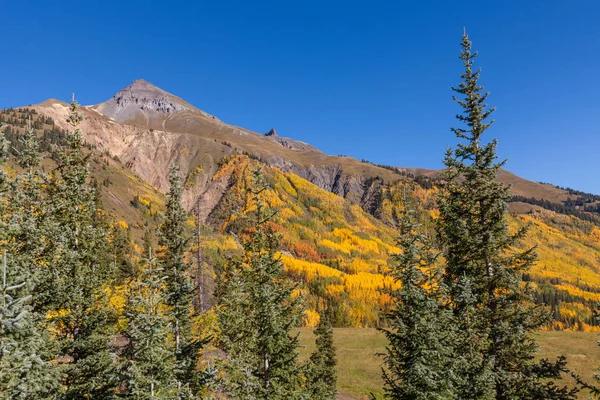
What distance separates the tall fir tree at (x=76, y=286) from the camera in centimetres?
1808

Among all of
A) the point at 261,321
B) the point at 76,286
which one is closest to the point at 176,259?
the point at 76,286

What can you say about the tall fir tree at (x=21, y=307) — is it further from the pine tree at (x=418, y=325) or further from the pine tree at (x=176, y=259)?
the pine tree at (x=418, y=325)

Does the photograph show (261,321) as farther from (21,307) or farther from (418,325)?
(21,307)

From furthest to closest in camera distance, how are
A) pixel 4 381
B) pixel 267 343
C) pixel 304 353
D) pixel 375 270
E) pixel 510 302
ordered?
1. pixel 375 270
2. pixel 304 353
3. pixel 267 343
4. pixel 510 302
5. pixel 4 381

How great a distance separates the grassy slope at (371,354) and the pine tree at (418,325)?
2943 cm

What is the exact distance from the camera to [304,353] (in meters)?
67.1

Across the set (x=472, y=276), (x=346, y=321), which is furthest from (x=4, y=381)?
(x=346, y=321)

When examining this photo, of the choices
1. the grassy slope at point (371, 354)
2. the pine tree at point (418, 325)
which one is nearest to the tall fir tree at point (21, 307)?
the pine tree at point (418, 325)

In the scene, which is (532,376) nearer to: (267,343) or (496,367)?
(496,367)

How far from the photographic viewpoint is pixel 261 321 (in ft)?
59.1

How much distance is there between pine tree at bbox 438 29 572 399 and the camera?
546 inches

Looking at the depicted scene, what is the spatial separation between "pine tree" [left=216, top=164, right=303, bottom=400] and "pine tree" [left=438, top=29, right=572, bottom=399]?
8.32 metres

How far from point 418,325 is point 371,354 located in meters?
58.0

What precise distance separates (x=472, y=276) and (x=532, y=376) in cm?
426
